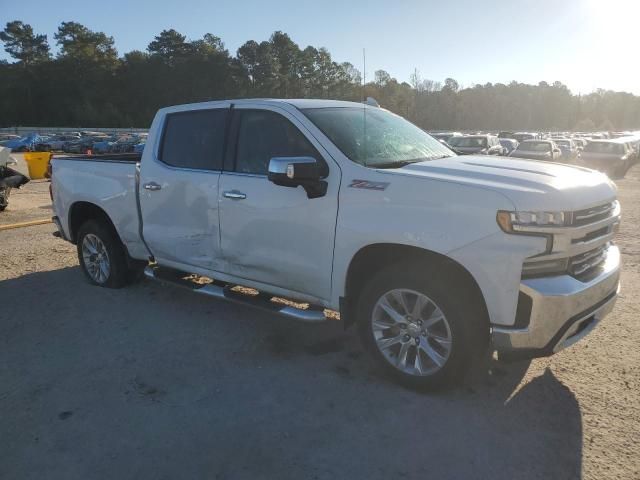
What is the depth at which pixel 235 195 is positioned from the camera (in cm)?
430

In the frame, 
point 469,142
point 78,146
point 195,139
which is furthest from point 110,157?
point 78,146

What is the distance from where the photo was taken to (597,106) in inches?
6348

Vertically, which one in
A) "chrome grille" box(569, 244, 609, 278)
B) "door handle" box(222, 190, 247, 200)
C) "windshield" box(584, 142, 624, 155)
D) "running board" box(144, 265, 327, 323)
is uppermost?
"door handle" box(222, 190, 247, 200)

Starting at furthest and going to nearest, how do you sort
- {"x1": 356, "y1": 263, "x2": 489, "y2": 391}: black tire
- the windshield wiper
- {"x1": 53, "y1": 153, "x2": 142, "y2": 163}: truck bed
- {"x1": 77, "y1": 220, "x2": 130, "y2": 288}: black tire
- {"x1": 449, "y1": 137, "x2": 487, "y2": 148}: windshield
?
{"x1": 449, "y1": 137, "x2": 487, "y2": 148}: windshield < {"x1": 53, "y1": 153, "x2": 142, "y2": 163}: truck bed < {"x1": 77, "y1": 220, "x2": 130, "y2": 288}: black tire < the windshield wiper < {"x1": 356, "y1": 263, "x2": 489, "y2": 391}: black tire

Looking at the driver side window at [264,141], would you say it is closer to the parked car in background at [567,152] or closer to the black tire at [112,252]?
the black tire at [112,252]

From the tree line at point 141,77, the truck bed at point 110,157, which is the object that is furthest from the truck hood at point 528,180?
the tree line at point 141,77

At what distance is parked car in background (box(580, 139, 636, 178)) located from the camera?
21.6m

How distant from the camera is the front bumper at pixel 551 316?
3.02 metres

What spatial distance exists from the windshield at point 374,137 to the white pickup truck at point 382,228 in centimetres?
2

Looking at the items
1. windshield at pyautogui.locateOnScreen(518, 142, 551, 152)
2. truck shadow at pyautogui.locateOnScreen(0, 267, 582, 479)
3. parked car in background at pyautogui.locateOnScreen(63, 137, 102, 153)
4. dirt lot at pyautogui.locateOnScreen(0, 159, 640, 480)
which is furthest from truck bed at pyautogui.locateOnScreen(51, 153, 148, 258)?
parked car in background at pyautogui.locateOnScreen(63, 137, 102, 153)

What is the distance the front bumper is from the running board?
132 cm

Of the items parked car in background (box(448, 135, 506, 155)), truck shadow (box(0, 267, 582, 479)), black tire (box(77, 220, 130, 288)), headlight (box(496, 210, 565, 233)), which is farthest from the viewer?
parked car in background (box(448, 135, 506, 155))

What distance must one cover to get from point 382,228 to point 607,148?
22.3 metres

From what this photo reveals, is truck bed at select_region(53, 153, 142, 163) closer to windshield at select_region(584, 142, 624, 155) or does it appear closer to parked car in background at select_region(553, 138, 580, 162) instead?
windshield at select_region(584, 142, 624, 155)
